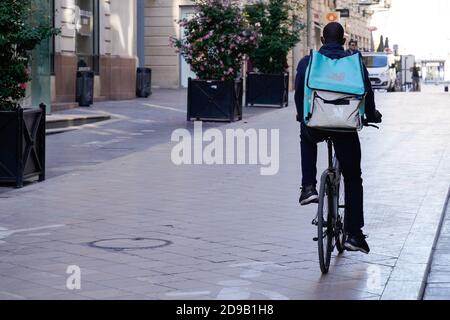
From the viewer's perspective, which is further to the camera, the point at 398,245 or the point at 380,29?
the point at 380,29

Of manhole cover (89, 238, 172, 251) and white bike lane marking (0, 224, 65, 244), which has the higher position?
manhole cover (89, 238, 172, 251)

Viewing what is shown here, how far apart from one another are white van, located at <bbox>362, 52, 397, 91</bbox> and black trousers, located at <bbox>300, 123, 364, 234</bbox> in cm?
4539

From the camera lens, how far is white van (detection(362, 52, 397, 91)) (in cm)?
5325

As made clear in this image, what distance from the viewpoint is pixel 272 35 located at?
95.0 feet

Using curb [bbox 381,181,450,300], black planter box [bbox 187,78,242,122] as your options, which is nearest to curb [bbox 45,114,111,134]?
black planter box [bbox 187,78,242,122]

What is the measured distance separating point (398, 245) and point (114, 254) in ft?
7.32

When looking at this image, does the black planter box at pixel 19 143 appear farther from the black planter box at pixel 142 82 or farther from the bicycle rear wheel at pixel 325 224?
the black planter box at pixel 142 82

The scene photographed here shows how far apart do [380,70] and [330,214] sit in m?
46.8

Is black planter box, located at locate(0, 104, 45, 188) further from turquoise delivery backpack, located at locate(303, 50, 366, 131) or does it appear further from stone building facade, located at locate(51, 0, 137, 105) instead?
stone building facade, located at locate(51, 0, 137, 105)

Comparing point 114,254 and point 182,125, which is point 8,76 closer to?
point 114,254

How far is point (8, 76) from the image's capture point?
1210 cm

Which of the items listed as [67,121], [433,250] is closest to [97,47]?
[67,121]
